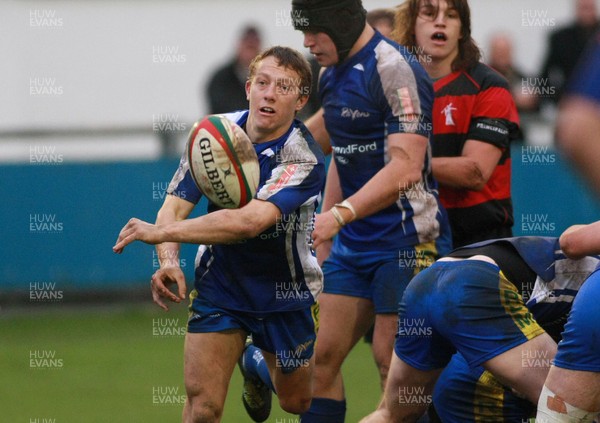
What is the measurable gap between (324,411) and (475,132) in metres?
1.64

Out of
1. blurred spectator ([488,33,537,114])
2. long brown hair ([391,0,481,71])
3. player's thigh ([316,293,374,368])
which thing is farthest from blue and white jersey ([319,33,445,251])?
blurred spectator ([488,33,537,114])

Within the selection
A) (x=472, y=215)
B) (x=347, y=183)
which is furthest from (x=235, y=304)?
(x=472, y=215)

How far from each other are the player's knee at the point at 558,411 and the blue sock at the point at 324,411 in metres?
2.02

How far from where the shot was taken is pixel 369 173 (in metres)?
6.13

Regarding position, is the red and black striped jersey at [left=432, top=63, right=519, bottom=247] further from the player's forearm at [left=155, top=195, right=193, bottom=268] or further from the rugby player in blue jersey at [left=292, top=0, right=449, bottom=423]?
the player's forearm at [left=155, top=195, right=193, bottom=268]

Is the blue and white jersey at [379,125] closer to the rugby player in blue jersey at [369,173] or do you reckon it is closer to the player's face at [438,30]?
the rugby player in blue jersey at [369,173]

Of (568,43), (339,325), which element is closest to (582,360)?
(339,325)

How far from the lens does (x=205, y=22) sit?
12.6 meters

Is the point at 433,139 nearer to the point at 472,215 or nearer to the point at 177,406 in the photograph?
the point at 472,215

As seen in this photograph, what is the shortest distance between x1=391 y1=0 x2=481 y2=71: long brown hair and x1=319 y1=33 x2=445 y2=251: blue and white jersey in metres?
0.45

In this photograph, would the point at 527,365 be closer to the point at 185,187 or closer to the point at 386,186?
the point at 386,186

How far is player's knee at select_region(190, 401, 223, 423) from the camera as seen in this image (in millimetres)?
5383

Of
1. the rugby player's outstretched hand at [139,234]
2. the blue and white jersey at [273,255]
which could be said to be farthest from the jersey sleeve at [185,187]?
the rugby player's outstretched hand at [139,234]

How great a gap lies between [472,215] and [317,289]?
1.17 meters
